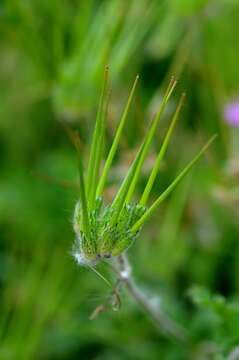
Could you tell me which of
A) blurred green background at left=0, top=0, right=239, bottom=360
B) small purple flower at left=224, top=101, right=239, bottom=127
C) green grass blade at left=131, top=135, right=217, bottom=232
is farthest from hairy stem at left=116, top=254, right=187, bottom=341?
small purple flower at left=224, top=101, right=239, bottom=127

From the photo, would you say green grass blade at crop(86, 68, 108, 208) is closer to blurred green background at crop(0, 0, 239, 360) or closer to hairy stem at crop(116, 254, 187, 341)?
hairy stem at crop(116, 254, 187, 341)

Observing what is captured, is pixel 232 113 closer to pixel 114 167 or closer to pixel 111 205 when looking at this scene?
pixel 114 167


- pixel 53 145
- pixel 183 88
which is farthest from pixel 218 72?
pixel 53 145

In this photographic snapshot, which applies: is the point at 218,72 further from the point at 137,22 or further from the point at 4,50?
the point at 4,50

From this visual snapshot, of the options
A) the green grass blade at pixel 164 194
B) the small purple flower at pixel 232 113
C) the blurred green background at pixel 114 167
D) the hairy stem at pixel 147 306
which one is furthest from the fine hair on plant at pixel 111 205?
the small purple flower at pixel 232 113

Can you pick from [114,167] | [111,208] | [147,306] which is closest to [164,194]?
[111,208]

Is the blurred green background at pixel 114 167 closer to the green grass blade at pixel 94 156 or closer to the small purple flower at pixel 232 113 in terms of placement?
the small purple flower at pixel 232 113
